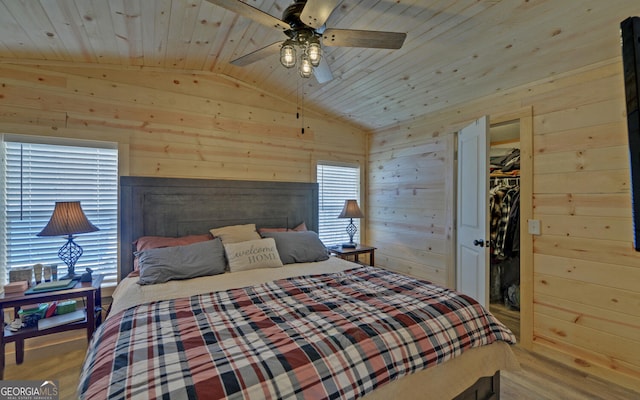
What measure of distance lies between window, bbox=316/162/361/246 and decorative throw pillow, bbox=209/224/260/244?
1210 millimetres

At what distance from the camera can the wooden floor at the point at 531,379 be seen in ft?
6.48

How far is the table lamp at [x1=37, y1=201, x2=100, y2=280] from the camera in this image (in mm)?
2188

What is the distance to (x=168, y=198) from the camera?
9.67ft

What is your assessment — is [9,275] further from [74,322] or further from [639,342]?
[639,342]

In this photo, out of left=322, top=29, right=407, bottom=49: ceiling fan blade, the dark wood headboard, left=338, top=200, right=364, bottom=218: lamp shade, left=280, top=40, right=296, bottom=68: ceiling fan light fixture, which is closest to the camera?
left=322, top=29, right=407, bottom=49: ceiling fan blade

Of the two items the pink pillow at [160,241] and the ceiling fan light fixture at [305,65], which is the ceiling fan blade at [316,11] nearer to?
the ceiling fan light fixture at [305,65]

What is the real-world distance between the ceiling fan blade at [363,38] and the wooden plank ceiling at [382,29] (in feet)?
1.22

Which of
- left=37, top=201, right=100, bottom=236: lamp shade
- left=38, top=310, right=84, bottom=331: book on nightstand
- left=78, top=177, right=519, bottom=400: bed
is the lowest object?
left=38, top=310, right=84, bottom=331: book on nightstand

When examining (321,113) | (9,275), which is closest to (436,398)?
(9,275)

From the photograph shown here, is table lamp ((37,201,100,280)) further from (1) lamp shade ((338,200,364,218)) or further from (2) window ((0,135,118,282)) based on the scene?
(1) lamp shade ((338,200,364,218))

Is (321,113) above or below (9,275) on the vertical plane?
above

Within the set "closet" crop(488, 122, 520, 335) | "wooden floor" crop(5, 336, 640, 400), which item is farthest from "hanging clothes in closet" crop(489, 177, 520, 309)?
"wooden floor" crop(5, 336, 640, 400)

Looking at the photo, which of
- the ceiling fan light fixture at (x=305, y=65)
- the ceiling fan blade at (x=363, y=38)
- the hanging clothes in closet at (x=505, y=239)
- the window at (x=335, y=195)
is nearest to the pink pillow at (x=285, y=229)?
the window at (x=335, y=195)

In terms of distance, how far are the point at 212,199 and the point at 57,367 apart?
1825 millimetres
